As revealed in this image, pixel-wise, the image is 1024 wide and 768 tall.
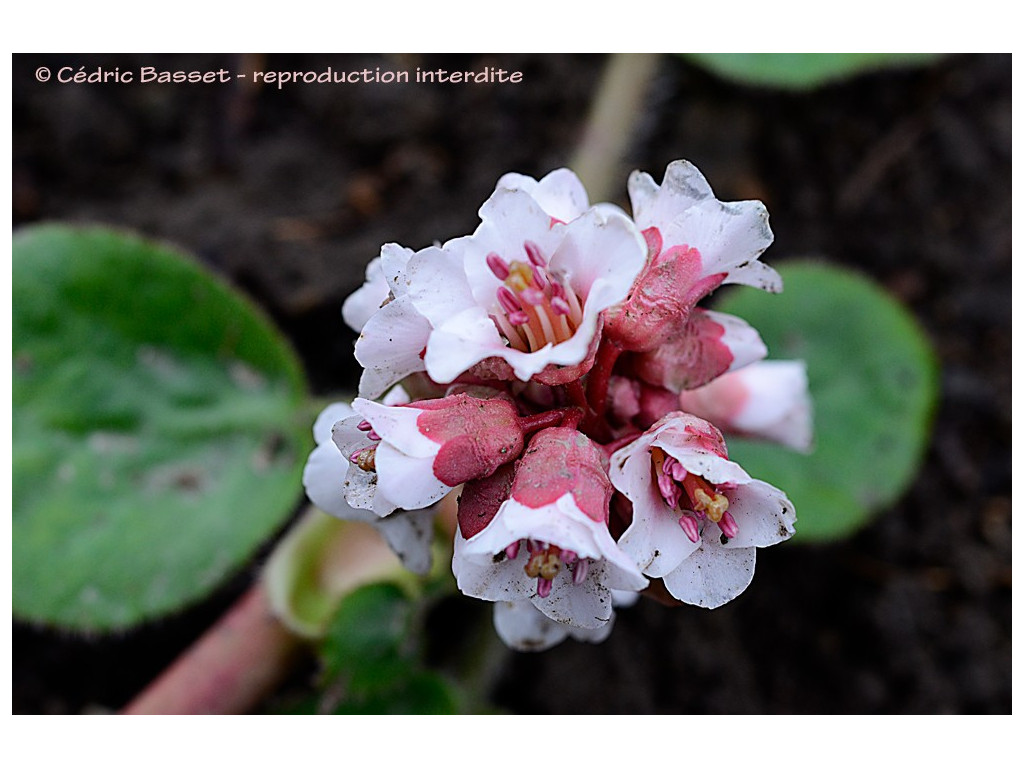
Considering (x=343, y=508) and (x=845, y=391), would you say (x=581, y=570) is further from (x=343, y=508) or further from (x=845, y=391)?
(x=845, y=391)

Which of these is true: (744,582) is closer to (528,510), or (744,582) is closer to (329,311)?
(528,510)

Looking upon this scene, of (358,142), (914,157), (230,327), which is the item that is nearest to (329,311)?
(230,327)

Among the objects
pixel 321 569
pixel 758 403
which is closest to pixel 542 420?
pixel 758 403

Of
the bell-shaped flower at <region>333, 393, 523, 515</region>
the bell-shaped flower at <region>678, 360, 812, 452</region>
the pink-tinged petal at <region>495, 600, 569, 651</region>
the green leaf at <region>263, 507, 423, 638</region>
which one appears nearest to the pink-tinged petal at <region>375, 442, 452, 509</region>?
the bell-shaped flower at <region>333, 393, 523, 515</region>

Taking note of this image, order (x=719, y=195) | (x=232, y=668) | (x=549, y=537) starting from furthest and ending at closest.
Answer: (x=719, y=195) < (x=232, y=668) < (x=549, y=537)

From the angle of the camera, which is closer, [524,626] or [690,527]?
[690,527]

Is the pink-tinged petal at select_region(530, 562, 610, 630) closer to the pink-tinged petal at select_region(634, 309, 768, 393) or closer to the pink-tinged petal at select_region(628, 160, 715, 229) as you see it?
the pink-tinged petal at select_region(634, 309, 768, 393)
